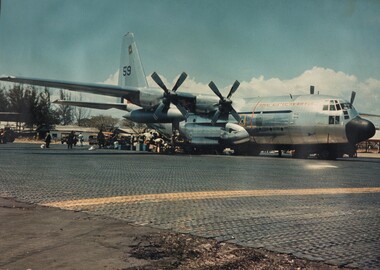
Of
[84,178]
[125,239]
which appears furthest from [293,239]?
[84,178]

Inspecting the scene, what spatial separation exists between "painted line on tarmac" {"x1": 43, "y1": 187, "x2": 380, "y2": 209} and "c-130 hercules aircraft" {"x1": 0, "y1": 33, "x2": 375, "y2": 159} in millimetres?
13571

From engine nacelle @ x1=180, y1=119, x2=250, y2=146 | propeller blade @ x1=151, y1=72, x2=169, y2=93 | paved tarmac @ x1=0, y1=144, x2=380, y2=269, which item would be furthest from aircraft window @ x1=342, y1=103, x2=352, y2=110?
propeller blade @ x1=151, y1=72, x2=169, y2=93

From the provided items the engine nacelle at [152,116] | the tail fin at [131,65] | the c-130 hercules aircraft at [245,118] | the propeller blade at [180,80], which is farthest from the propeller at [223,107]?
the tail fin at [131,65]

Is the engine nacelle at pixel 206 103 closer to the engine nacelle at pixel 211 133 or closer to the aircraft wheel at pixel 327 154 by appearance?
the engine nacelle at pixel 211 133

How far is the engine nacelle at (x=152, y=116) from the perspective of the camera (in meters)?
31.7

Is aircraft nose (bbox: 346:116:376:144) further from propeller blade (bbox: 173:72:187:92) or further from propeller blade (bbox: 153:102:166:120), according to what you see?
propeller blade (bbox: 153:102:166:120)

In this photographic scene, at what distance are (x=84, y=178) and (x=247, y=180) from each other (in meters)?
5.68

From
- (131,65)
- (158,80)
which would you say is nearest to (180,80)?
(158,80)

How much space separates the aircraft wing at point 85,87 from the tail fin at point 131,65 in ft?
18.2

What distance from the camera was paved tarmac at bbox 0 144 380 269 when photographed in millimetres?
5902

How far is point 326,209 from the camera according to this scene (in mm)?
8789

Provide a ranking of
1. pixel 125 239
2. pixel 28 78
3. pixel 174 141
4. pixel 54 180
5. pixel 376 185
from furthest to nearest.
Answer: pixel 174 141
pixel 28 78
pixel 376 185
pixel 54 180
pixel 125 239

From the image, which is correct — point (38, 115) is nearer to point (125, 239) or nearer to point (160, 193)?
point (160, 193)

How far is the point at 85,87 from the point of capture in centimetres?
2891
